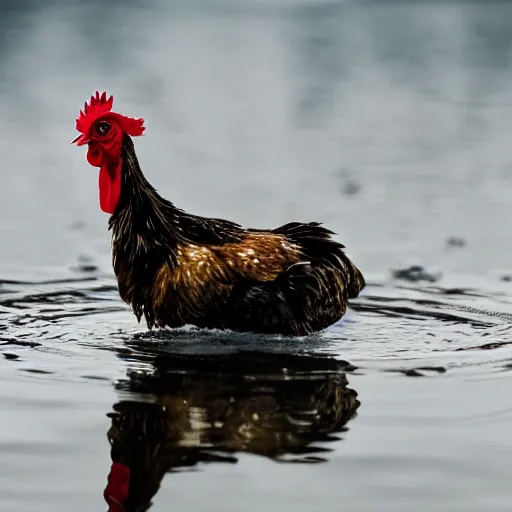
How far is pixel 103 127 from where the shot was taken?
7598mm

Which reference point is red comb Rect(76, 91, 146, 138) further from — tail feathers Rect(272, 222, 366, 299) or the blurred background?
the blurred background

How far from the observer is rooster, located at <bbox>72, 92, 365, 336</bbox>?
25.0 ft

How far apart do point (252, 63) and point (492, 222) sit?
34.9ft

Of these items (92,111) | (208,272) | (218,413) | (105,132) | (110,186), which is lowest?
(218,413)

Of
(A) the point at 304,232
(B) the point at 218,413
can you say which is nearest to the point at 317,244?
(A) the point at 304,232

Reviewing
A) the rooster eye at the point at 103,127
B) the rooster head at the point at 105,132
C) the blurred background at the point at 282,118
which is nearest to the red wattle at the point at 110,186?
the rooster head at the point at 105,132

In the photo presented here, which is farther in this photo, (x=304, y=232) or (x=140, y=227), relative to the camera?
(x=304, y=232)

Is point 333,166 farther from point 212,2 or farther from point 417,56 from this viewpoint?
point 212,2

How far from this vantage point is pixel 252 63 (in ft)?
72.4

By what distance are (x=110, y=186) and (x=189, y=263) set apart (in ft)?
2.08

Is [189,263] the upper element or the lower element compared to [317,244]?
lower

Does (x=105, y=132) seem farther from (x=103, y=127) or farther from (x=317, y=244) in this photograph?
(x=317, y=244)

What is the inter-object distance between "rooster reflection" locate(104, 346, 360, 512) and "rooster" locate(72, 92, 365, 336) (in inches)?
15.6

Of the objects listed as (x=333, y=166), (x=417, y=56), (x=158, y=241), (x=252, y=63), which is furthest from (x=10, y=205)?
(x=417, y=56)
